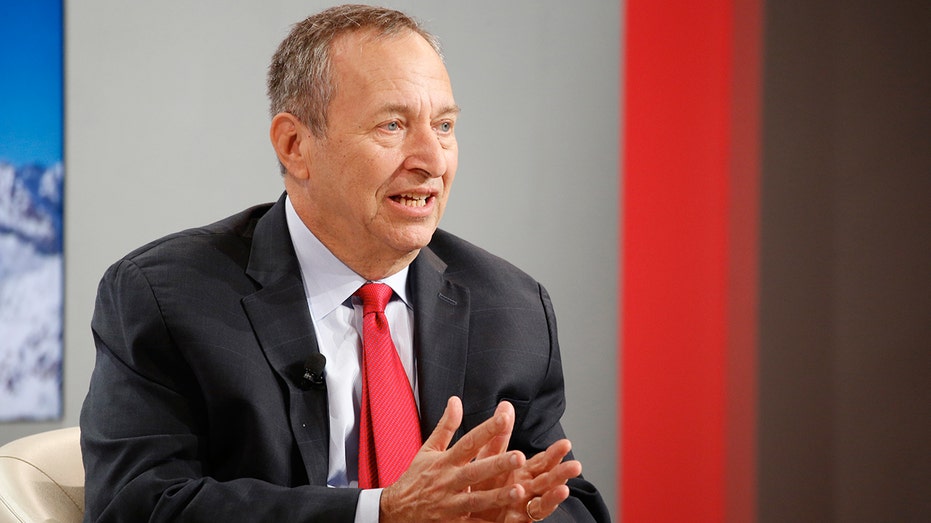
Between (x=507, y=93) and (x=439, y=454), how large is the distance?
2008 mm

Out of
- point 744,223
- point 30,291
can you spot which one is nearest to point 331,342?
point 744,223

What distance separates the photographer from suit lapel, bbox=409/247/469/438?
5.74 feet

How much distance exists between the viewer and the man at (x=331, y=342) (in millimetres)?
1508

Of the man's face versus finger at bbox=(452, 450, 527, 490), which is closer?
finger at bbox=(452, 450, 527, 490)

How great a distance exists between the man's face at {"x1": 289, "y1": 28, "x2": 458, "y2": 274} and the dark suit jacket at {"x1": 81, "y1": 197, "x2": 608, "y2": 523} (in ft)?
0.44

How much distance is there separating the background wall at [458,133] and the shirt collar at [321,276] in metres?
1.30

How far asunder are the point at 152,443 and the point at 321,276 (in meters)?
0.42

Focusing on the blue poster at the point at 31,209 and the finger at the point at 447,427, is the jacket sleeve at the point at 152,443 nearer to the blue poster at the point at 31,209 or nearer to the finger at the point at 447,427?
the finger at the point at 447,427

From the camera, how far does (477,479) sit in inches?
55.1

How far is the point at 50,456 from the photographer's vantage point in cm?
183

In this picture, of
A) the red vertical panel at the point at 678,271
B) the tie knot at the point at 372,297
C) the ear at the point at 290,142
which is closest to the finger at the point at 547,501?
the tie knot at the point at 372,297

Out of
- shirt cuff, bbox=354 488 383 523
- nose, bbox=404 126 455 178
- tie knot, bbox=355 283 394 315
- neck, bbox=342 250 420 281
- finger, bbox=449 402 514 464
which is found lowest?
shirt cuff, bbox=354 488 383 523

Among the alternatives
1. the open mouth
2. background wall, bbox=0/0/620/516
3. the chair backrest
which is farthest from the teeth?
background wall, bbox=0/0/620/516

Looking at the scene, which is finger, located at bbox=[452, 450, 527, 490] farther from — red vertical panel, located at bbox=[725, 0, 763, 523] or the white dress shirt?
red vertical panel, located at bbox=[725, 0, 763, 523]
